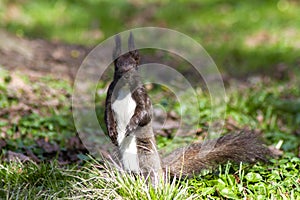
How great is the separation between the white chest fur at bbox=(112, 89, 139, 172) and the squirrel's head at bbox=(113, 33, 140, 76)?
13cm

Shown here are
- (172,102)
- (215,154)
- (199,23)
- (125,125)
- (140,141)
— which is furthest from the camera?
(199,23)

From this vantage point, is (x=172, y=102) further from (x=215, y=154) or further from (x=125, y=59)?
(x=125, y=59)

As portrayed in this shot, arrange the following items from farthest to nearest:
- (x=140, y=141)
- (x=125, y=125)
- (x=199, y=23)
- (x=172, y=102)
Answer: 1. (x=199, y=23)
2. (x=172, y=102)
3. (x=140, y=141)
4. (x=125, y=125)

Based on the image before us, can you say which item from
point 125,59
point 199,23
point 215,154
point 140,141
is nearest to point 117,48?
point 125,59

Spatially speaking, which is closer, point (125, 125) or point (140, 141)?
point (125, 125)

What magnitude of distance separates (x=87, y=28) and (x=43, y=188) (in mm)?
5613

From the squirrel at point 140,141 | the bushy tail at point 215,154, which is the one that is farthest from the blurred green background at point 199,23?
the squirrel at point 140,141

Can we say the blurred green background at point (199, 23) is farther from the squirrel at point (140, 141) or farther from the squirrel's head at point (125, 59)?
the squirrel's head at point (125, 59)

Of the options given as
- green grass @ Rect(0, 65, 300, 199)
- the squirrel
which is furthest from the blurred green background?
the squirrel

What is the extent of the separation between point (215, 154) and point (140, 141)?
0.57 meters

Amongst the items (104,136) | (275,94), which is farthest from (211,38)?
(104,136)

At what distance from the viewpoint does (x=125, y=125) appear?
324cm

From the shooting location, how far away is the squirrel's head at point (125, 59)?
3.27 m

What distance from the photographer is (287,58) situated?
746 centimetres
